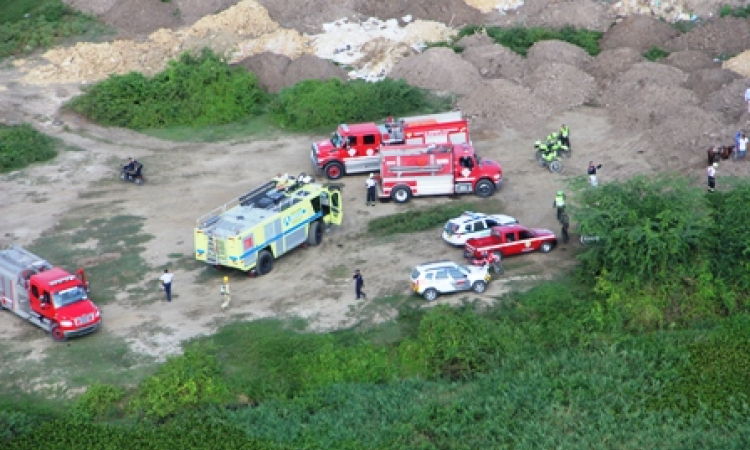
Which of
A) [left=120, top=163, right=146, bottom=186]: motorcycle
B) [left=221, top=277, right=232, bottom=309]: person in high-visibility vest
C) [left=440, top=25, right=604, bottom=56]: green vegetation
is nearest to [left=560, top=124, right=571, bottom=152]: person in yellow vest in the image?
[left=440, top=25, right=604, bottom=56]: green vegetation

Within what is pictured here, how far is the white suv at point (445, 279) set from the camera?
40.7m

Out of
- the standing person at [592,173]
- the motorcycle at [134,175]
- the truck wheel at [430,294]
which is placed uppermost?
the motorcycle at [134,175]

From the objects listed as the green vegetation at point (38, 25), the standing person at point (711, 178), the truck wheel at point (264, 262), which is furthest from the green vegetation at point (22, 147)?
the standing person at point (711, 178)

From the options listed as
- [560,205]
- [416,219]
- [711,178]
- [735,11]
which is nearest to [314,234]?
[416,219]

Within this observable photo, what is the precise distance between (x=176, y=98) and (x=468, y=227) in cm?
2088

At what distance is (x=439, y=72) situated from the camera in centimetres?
6012

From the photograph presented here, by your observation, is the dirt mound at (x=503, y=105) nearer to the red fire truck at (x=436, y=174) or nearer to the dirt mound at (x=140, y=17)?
the red fire truck at (x=436, y=174)

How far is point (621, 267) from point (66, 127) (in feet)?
99.2

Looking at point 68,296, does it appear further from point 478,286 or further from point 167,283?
point 478,286

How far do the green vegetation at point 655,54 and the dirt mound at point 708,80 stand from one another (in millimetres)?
3692

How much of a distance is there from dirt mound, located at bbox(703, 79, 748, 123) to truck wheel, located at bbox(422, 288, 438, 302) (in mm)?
19677

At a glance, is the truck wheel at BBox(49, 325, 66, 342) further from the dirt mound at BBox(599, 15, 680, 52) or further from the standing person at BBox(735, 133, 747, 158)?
the dirt mound at BBox(599, 15, 680, 52)

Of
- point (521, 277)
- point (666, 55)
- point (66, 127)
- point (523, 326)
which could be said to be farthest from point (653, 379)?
point (66, 127)

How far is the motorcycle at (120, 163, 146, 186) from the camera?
5200 centimetres
